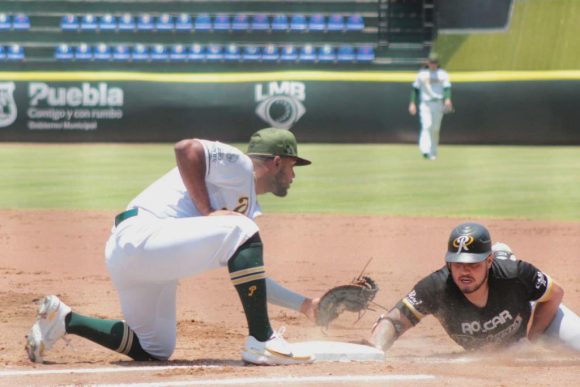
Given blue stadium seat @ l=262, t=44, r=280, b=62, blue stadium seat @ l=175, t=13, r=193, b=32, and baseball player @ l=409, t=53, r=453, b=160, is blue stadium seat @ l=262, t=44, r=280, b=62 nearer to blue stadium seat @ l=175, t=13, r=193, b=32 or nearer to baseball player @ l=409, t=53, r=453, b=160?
blue stadium seat @ l=175, t=13, r=193, b=32

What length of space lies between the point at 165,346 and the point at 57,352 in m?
0.70

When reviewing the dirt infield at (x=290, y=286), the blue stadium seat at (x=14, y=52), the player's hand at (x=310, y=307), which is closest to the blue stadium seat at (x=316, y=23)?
the blue stadium seat at (x=14, y=52)

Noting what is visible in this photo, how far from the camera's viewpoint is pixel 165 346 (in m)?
4.85

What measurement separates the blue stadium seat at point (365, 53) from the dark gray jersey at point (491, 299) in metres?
18.7

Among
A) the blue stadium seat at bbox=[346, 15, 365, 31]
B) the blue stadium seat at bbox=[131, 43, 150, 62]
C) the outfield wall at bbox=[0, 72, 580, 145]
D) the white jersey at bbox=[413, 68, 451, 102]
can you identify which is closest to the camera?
the white jersey at bbox=[413, 68, 451, 102]

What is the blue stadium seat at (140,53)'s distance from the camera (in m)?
23.6

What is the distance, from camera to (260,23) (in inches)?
971

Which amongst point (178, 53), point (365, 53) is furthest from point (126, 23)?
point (365, 53)

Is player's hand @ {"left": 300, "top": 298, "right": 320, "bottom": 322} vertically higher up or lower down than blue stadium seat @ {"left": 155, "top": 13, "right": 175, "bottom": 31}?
higher up

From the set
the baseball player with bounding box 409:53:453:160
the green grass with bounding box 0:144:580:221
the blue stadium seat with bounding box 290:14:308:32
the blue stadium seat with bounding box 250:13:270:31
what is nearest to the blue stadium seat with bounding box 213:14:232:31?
the blue stadium seat with bounding box 250:13:270:31

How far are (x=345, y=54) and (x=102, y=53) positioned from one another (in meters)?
5.59

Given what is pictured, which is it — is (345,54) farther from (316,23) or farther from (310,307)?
(310,307)

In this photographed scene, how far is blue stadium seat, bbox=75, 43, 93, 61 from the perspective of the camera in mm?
23641

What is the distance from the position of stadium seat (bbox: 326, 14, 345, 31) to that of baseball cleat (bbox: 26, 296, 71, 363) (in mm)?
20475
